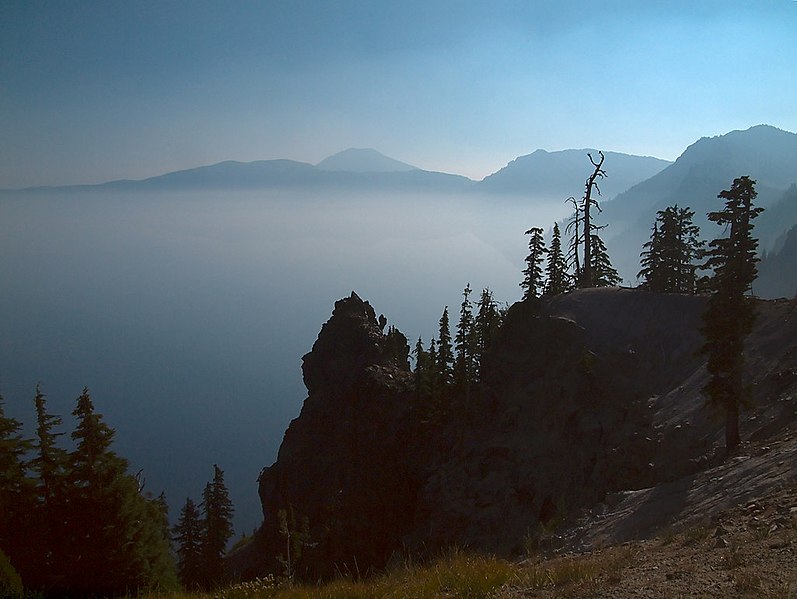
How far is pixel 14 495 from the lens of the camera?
20891 mm

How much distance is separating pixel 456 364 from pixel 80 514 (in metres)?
30.4

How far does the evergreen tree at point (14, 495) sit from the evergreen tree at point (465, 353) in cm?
2944

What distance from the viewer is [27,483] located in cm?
2127

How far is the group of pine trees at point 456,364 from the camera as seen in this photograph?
1718 inches

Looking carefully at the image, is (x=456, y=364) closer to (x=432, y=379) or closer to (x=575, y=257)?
(x=432, y=379)

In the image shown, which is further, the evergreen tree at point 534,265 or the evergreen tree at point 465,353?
the evergreen tree at point 534,265

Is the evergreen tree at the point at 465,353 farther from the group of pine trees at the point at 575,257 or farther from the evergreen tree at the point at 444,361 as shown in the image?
the group of pine trees at the point at 575,257

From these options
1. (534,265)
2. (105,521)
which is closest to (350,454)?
(534,265)

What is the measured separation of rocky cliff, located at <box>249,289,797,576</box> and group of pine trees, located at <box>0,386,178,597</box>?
8.46 metres

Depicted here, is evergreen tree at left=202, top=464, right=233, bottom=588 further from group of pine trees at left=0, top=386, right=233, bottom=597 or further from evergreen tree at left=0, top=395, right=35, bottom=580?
evergreen tree at left=0, top=395, right=35, bottom=580

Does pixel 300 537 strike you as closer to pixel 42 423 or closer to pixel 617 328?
pixel 42 423

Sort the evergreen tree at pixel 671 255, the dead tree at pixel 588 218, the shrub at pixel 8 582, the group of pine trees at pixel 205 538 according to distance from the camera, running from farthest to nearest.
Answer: the group of pine trees at pixel 205 538 → the dead tree at pixel 588 218 → the evergreen tree at pixel 671 255 → the shrub at pixel 8 582

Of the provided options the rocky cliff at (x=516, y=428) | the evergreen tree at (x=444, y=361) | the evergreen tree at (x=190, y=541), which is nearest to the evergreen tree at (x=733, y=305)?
the rocky cliff at (x=516, y=428)

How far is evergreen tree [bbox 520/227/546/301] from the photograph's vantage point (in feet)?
143
